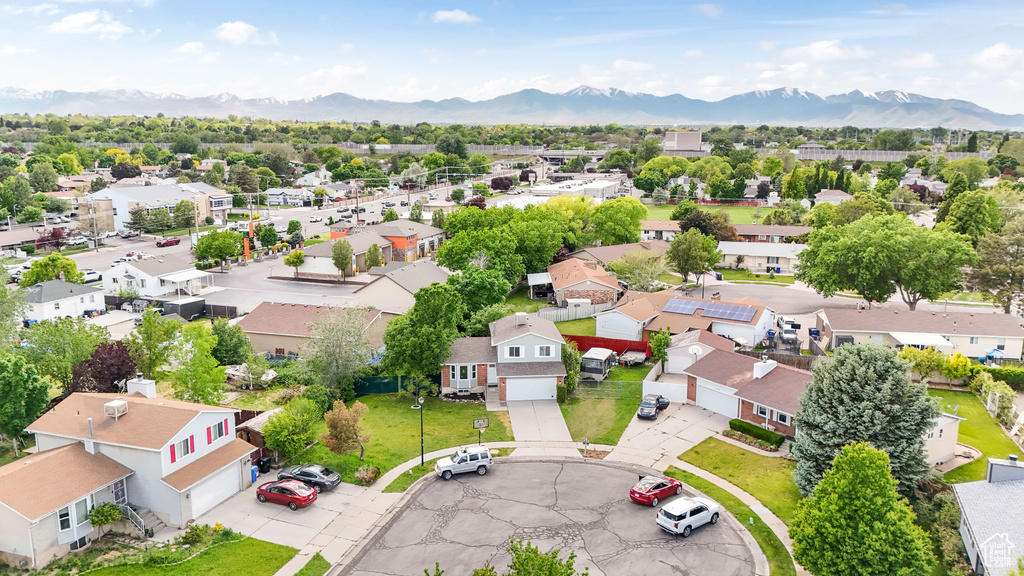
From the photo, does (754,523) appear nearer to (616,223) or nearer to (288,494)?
(288,494)

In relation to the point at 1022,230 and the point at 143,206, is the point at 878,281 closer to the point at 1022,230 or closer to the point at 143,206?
the point at 1022,230

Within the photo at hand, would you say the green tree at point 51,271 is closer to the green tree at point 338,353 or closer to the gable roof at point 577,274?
the green tree at point 338,353

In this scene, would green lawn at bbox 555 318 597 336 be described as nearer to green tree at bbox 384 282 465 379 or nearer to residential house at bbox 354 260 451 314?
residential house at bbox 354 260 451 314

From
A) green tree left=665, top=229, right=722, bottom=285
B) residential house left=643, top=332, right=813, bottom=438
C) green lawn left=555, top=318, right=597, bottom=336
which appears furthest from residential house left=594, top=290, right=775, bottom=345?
green tree left=665, top=229, right=722, bottom=285

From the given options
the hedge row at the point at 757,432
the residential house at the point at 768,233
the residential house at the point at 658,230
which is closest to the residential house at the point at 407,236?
the residential house at the point at 658,230

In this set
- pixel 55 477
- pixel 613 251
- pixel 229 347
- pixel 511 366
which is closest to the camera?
pixel 55 477

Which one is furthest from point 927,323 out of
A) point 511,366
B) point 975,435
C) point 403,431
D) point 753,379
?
point 403,431
